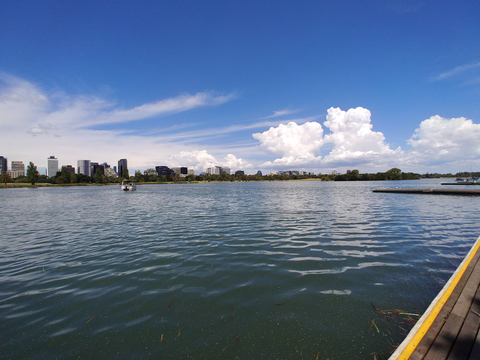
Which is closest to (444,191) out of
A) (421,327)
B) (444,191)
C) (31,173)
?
(444,191)

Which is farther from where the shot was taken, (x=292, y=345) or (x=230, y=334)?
(x=230, y=334)

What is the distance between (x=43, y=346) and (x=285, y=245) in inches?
438

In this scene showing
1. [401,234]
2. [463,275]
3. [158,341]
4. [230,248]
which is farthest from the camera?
[401,234]

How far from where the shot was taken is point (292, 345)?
539 cm

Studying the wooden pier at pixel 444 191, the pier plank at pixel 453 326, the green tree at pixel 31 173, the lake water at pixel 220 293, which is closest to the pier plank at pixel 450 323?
the pier plank at pixel 453 326

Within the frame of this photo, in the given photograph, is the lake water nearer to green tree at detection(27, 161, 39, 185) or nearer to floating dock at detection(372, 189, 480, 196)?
floating dock at detection(372, 189, 480, 196)

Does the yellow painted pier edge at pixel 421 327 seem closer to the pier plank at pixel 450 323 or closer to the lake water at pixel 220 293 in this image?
the pier plank at pixel 450 323

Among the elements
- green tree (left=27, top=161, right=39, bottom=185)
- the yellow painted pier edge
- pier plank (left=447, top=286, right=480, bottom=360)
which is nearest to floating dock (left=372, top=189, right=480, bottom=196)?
the yellow painted pier edge

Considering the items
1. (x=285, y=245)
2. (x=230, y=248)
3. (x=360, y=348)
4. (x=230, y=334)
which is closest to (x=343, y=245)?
(x=285, y=245)

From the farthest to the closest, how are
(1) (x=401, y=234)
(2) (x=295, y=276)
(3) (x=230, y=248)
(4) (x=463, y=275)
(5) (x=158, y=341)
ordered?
1. (1) (x=401, y=234)
2. (3) (x=230, y=248)
3. (2) (x=295, y=276)
4. (4) (x=463, y=275)
5. (5) (x=158, y=341)

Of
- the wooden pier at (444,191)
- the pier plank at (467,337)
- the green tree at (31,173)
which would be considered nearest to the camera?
the pier plank at (467,337)

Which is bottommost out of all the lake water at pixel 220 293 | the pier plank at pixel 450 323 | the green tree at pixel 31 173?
the lake water at pixel 220 293

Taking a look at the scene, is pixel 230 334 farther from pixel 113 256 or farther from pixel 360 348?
pixel 113 256

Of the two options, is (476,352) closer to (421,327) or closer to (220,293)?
(421,327)
